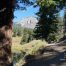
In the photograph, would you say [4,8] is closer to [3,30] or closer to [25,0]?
[3,30]

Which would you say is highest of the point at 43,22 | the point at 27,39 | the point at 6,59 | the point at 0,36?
the point at 0,36

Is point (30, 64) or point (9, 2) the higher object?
point (9, 2)

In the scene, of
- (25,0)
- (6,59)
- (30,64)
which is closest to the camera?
(6,59)

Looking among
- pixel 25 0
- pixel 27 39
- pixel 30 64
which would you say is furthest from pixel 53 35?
pixel 25 0

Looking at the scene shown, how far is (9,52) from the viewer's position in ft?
23.3

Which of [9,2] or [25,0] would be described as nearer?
[9,2]

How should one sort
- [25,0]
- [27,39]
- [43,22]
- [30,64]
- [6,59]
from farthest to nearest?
[27,39] → [43,22] → [30,64] → [25,0] → [6,59]

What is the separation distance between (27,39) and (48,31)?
24.3 feet

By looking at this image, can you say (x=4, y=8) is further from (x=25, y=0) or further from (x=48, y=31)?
(x=48, y=31)

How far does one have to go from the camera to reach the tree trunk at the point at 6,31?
7039 mm

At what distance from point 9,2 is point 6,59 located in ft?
4.57

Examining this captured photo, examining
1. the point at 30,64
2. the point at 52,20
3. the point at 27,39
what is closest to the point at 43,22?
the point at 52,20

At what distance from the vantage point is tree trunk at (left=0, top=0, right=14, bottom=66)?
7039 mm

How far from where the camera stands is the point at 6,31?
7.22m
